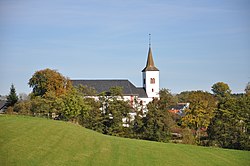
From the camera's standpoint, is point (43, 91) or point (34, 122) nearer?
point (34, 122)

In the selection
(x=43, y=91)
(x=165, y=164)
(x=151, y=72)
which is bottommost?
(x=165, y=164)

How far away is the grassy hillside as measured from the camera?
21.3m

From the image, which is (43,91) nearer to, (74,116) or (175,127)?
(74,116)

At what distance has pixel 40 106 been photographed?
50.7 meters

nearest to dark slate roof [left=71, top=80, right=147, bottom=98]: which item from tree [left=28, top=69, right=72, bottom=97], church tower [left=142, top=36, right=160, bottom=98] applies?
church tower [left=142, top=36, right=160, bottom=98]

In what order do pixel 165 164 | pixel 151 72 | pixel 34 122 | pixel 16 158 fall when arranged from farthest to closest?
1. pixel 151 72
2. pixel 34 122
3. pixel 165 164
4. pixel 16 158

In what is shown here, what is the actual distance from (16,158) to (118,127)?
28795mm

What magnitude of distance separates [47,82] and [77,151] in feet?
130

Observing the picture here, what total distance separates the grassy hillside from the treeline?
452 inches

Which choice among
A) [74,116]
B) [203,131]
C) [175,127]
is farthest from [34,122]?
[203,131]

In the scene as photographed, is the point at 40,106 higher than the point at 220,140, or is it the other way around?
the point at 40,106

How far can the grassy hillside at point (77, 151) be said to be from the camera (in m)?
21.3

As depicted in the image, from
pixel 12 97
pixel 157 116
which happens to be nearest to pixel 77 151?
pixel 157 116

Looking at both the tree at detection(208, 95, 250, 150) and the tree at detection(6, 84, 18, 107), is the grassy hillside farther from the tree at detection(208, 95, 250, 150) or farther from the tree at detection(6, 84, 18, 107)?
the tree at detection(6, 84, 18, 107)
